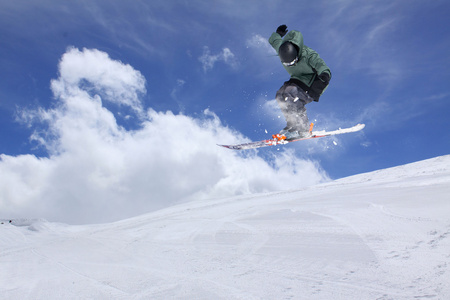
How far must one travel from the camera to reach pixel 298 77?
24.8 ft

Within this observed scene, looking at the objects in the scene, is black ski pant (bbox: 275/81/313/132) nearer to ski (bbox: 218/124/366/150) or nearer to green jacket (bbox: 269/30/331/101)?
green jacket (bbox: 269/30/331/101)

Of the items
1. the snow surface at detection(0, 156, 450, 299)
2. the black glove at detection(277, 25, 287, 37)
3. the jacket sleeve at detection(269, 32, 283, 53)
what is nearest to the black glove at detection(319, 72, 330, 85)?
the jacket sleeve at detection(269, 32, 283, 53)

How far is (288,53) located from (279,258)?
492 cm

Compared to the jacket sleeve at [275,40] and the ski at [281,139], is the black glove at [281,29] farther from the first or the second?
the ski at [281,139]

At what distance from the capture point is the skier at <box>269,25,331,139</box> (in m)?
6.77

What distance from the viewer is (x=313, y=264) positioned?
11.2ft

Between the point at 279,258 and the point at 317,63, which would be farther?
the point at 317,63

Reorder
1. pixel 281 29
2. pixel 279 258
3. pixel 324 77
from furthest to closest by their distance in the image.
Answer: pixel 281 29 < pixel 324 77 < pixel 279 258

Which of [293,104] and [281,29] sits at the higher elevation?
[281,29]

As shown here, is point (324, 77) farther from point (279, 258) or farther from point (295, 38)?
point (279, 258)

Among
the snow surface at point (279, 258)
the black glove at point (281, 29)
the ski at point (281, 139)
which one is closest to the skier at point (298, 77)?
the black glove at point (281, 29)

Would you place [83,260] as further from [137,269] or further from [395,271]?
[395,271]

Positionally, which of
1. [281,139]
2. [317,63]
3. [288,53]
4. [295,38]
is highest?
[295,38]

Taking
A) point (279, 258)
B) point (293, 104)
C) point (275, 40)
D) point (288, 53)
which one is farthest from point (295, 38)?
point (279, 258)
